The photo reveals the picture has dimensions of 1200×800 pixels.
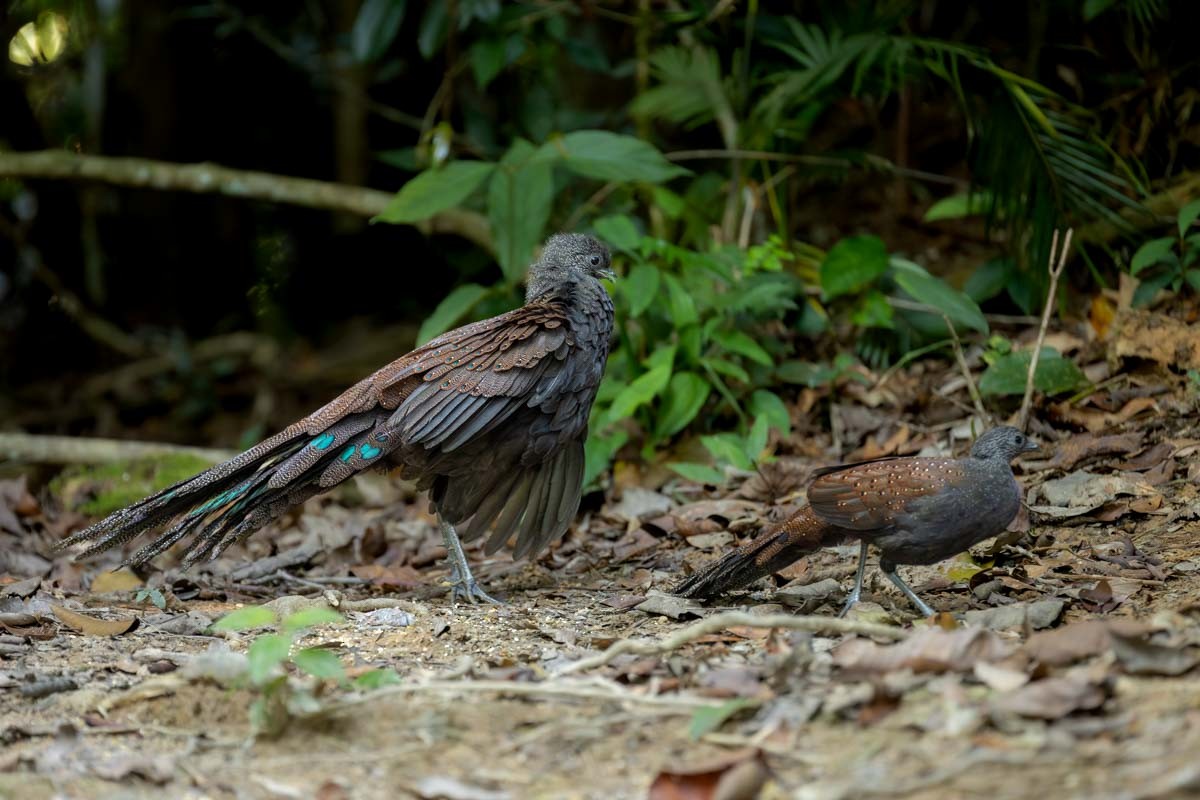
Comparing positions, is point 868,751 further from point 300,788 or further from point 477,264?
point 477,264

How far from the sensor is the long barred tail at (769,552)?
13.1ft

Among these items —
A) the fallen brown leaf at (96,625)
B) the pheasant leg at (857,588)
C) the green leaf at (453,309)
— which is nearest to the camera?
the pheasant leg at (857,588)

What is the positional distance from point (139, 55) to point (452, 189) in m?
5.85

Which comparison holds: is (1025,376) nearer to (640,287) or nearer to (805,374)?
(805,374)

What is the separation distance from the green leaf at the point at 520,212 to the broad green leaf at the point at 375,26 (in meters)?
1.79

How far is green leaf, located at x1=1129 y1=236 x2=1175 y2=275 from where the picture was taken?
564 centimetres

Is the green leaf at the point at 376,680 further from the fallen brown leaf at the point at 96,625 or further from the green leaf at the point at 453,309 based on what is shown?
the green leaf at the point at 453,309

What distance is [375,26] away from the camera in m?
7.23

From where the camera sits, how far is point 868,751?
2.56m

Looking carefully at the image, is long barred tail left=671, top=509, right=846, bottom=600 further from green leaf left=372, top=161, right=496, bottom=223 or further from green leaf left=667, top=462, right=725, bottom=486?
green leaf left=372, top=161, right=496, bottom=223

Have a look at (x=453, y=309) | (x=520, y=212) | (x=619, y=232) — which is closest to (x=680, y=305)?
(x=619, y=232)

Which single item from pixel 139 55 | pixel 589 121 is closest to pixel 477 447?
pixel 589 121

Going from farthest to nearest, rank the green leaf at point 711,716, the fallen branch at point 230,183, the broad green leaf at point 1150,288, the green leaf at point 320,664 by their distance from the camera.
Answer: the fallen branch at point 230,183
the broad green leaf at point 1150,288
the green leaf at point 320,664
the green leaf at point 711,716

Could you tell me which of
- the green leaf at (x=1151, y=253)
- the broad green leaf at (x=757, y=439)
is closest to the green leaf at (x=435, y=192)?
the broad green leaf at (x=757, y=439)
